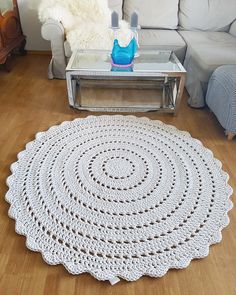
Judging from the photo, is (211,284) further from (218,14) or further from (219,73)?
(218,14)

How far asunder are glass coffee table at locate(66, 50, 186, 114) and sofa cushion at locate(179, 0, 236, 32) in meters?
0.80


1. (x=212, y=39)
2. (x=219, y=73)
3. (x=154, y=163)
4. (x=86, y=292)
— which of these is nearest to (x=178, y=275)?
(x=86, y=292)

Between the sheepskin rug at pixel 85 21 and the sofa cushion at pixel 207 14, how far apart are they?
2.42ft

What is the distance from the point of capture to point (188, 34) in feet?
9.00

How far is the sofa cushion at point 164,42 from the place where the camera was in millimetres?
2467

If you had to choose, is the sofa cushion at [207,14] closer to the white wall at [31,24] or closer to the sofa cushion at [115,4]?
the sofa cushion at [115,4]

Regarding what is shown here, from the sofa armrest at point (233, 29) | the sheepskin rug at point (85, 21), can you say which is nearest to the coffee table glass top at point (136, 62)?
the sheepskin rug at point (85, 21)

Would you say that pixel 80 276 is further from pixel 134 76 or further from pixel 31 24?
pixel 31 24

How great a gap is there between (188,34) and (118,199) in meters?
2.10

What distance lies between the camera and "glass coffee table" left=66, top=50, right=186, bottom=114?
1.94 meters

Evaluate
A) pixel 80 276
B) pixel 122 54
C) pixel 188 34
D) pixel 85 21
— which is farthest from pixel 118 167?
pixel 188 34

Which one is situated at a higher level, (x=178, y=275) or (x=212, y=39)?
(x=212, y=39)

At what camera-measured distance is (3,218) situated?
1293 millimetres

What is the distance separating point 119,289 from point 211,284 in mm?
375
